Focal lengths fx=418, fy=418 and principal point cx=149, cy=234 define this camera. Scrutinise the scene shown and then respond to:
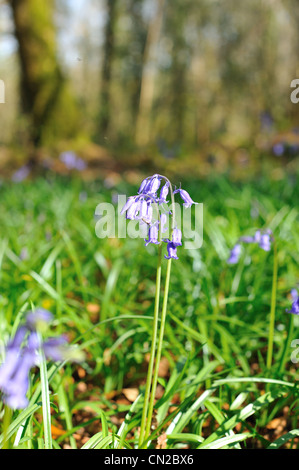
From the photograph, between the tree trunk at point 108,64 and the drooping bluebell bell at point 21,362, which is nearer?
the drooping bluebell bell at point 21,362

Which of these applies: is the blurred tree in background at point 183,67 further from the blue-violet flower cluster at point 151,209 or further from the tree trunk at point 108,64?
the blue-violet flower cluster at point 151,209

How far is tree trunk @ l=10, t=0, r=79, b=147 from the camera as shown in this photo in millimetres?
10039

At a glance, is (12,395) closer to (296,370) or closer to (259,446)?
(259,446)

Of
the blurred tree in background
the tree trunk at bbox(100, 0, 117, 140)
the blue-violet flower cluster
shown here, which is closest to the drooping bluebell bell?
the blue-violet flower cluster

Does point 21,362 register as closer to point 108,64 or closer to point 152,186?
point 152,186

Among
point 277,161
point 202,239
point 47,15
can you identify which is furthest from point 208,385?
point 47,15

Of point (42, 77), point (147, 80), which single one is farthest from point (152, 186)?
point (147, 80)

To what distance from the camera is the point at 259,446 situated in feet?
5.77

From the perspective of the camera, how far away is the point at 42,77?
33.7 feet

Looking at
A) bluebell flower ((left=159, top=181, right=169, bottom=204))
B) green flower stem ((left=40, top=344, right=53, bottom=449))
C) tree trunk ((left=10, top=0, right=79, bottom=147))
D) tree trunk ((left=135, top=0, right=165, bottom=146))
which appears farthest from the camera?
tree trunk ((left=135, top=0, right=165, bottom=146))

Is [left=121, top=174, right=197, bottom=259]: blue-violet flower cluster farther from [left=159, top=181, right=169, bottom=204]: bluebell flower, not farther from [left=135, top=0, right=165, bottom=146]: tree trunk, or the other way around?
[left=135, top=0, right=165, bottom=146]: tree trunk

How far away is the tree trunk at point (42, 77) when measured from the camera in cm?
1004

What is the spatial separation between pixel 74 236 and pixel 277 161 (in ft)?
21.5

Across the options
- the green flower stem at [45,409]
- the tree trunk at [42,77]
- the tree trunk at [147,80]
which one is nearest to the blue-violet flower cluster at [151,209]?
the green flower stem at [45,409]
